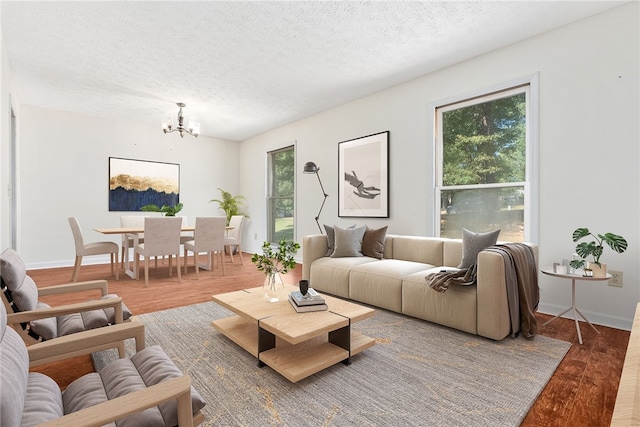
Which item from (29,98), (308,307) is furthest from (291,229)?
(29,98)

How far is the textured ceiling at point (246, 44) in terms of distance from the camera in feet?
8.93

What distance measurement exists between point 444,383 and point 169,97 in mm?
5000

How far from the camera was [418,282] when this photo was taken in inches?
112

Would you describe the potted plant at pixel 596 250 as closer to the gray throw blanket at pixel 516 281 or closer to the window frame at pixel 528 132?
the gray throw blanket at pixel 516 281

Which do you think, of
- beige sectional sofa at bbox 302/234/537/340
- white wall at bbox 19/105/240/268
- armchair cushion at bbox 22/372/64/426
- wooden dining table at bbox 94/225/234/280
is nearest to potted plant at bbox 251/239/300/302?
beige sectional sofa at bbox 302/234/537/340

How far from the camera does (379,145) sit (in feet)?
14.8

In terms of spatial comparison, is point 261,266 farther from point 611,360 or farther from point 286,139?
point 286,139

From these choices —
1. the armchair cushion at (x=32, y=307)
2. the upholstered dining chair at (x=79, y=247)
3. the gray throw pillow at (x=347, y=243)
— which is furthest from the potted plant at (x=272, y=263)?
the upholstered dining chair at (x=79, y=247)

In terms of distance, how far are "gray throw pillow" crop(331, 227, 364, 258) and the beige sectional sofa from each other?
86 mm

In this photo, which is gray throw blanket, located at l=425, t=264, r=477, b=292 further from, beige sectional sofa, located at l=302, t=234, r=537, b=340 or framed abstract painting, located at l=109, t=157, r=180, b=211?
framed abstract painting, located at l=109, t=157, r=180, b=211

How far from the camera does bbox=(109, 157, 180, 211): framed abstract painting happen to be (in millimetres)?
6066

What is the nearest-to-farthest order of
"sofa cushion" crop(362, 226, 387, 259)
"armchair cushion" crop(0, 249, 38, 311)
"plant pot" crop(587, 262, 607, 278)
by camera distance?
"armchair cushion" crop(0, 249, 38, 311) → "plant pot" crop(587, 262, 607, 278) → "sofa cushion" crop(362, 226, 387, 259)

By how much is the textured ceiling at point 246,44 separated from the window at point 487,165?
1.97 ft

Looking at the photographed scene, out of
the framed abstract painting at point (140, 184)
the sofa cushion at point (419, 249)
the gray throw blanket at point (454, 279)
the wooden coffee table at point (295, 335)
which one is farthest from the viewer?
the framed abstract painting at point (140, 184)
